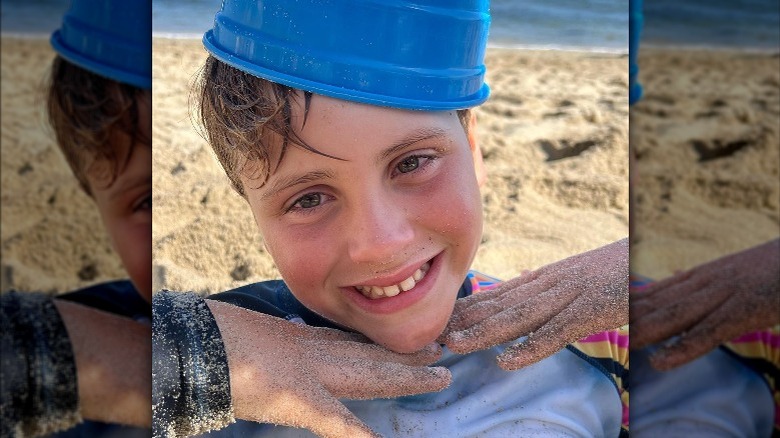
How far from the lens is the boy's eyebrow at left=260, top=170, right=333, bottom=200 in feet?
4.59

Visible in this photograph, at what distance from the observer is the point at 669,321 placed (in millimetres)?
1849

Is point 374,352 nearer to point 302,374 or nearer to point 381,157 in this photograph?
point 302,374

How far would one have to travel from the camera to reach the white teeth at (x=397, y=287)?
1489 millimetres

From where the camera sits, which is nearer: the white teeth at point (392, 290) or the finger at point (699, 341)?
the white teeth at point (392, 290)

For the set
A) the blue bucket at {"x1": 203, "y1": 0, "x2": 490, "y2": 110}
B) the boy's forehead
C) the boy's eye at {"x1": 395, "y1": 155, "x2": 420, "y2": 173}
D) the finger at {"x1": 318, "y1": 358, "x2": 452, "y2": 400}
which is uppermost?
the blue bucket at {"x1": 203, "y1": 0, "x2": 490, "y2": 110}

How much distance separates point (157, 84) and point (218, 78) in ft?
0.55

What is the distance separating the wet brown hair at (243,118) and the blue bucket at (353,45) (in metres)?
0.02

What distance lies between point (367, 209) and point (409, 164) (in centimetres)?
10

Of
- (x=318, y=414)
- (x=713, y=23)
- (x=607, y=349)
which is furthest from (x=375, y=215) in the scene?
(x=713, y=23)

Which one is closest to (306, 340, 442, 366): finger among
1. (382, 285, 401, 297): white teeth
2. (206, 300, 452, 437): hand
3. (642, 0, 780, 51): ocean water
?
(206, 300, 452, 437): hand

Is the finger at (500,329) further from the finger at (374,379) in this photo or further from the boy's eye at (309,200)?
the boy's eye at (309,200)

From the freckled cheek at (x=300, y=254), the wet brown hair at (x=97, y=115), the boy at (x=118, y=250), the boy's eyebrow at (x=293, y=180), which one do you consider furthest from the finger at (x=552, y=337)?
the wet brown hair at (x=97, y=115)

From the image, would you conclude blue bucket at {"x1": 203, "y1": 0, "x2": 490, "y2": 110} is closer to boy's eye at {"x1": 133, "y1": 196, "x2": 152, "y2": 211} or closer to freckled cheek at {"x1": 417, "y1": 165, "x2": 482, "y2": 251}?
freckled cheek at {"x1": 417, "y1": 165, "x2": 482, "y2": 251}

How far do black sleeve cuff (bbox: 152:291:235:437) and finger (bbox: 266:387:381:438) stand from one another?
9 centimetres
